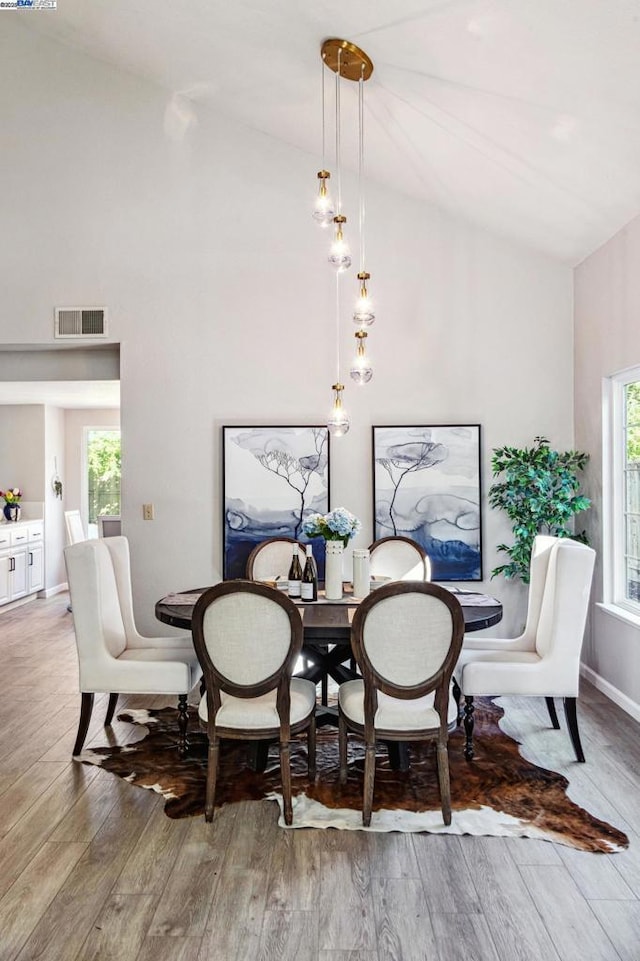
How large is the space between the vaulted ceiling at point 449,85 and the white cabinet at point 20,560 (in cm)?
443

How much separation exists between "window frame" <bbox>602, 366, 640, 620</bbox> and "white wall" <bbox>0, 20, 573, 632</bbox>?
1.79ft

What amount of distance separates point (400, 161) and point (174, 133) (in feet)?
5.64

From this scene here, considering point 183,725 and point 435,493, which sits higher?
point 435,493

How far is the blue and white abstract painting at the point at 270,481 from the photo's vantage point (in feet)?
15.8

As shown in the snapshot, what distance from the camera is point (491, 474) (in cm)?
481

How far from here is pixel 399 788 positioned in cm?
289

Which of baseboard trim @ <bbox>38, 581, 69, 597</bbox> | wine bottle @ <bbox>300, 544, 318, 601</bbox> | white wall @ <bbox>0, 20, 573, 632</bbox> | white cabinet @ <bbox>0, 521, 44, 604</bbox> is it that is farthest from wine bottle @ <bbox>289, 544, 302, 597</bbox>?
baseboard trim @ <bbox>38, 581, 69, 597</bbox>

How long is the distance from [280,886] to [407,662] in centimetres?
87

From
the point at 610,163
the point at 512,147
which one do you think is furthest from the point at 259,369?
the point at 610,163

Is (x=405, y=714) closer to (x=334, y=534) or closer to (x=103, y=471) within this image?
(x=334, y=534)

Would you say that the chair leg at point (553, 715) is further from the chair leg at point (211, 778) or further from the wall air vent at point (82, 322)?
the wall air vent at point (82, 322)

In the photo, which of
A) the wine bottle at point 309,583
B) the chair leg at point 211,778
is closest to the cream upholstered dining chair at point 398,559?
the wine bottle at point 309,583

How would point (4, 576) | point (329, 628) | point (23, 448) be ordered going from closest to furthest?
point (329, 628) → point (4, 576) → point (23, 448)

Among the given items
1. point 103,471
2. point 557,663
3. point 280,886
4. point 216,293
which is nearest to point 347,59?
point 216,293
